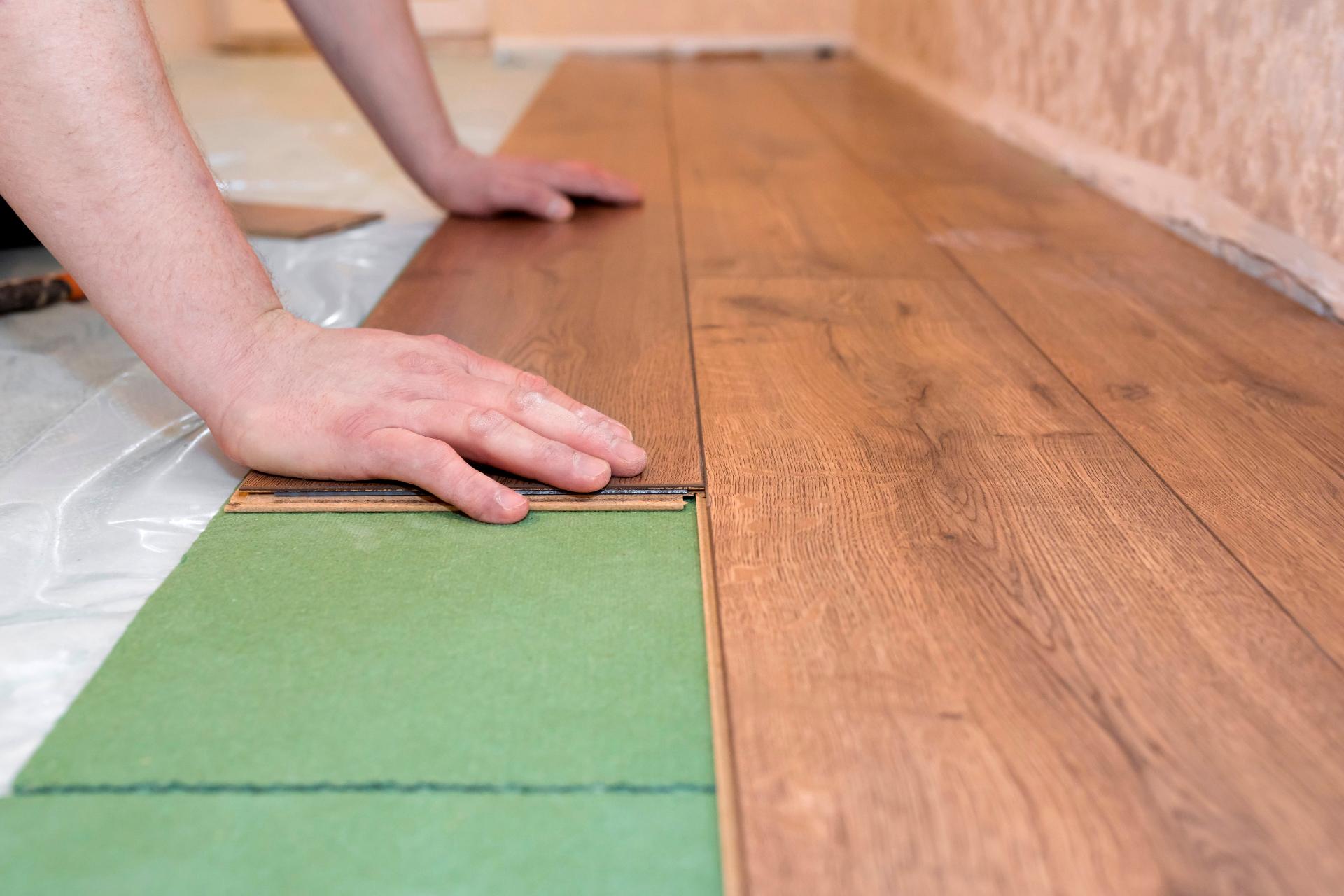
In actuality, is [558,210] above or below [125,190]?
below

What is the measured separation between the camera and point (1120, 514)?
2.42ft

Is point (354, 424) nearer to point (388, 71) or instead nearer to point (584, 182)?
point (388, 71)

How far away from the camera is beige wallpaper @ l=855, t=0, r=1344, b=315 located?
1.20 m

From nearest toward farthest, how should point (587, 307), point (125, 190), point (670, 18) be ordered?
point (125, 190)
point (587, 307)
point (670, 18)

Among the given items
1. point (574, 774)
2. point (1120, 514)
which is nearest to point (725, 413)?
point (1120, 514)

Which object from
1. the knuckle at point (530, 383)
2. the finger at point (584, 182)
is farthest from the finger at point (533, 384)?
the finger at point (584, 182)

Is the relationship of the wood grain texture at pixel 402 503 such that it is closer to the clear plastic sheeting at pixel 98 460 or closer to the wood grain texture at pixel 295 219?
the clear plastic sheeting at pixel 98 460

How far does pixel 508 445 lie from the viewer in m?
0.75

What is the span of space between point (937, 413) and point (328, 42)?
942 mm

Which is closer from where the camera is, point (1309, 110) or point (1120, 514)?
point (1120, 514)

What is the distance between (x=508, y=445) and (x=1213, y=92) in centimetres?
120

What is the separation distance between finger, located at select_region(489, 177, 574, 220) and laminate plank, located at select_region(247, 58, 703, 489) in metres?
0.02

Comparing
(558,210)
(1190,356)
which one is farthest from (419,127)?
(1190,356)

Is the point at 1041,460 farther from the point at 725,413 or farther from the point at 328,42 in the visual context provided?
the point at 328,42
